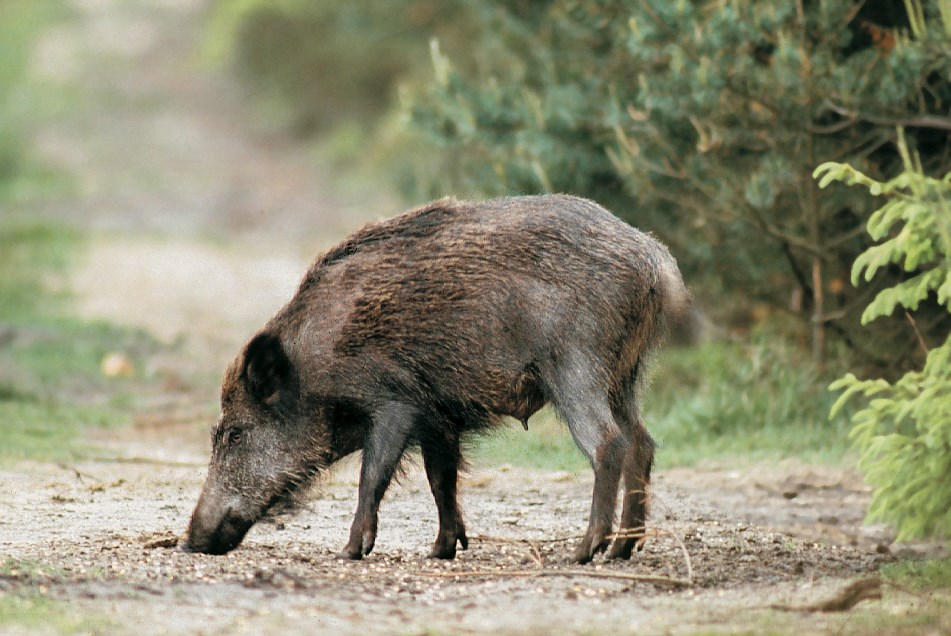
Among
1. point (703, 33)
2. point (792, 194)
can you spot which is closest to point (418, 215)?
point (703, 33)

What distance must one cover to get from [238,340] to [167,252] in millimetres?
6532

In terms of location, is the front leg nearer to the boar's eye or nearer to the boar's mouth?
the boar's mouth

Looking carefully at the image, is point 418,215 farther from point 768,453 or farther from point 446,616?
point 768,453

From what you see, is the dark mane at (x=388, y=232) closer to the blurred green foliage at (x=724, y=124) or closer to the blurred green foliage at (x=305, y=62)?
the blurred green foliage at (x=724, y=124)

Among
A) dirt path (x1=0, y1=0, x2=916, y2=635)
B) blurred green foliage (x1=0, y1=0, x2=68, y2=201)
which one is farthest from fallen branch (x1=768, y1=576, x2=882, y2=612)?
blurred green foliage (x1=0, y1=0, x2=68, y2=201)

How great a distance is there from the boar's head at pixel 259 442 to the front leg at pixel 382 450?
1.21 feet

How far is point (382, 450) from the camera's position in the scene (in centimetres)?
631

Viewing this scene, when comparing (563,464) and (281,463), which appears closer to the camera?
(281,463)

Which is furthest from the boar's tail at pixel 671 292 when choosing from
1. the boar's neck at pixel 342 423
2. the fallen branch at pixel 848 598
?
the fallen branch at pixel 848 598

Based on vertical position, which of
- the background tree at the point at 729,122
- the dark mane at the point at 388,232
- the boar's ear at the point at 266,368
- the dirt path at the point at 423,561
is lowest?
the dirt path at the point at 423,561

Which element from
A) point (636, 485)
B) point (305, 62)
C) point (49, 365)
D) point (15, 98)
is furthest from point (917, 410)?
point (305, 62)

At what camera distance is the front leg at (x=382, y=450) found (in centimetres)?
627

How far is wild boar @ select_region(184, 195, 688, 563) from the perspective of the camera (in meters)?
6.25

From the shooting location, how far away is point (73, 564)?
5625 millimetres
